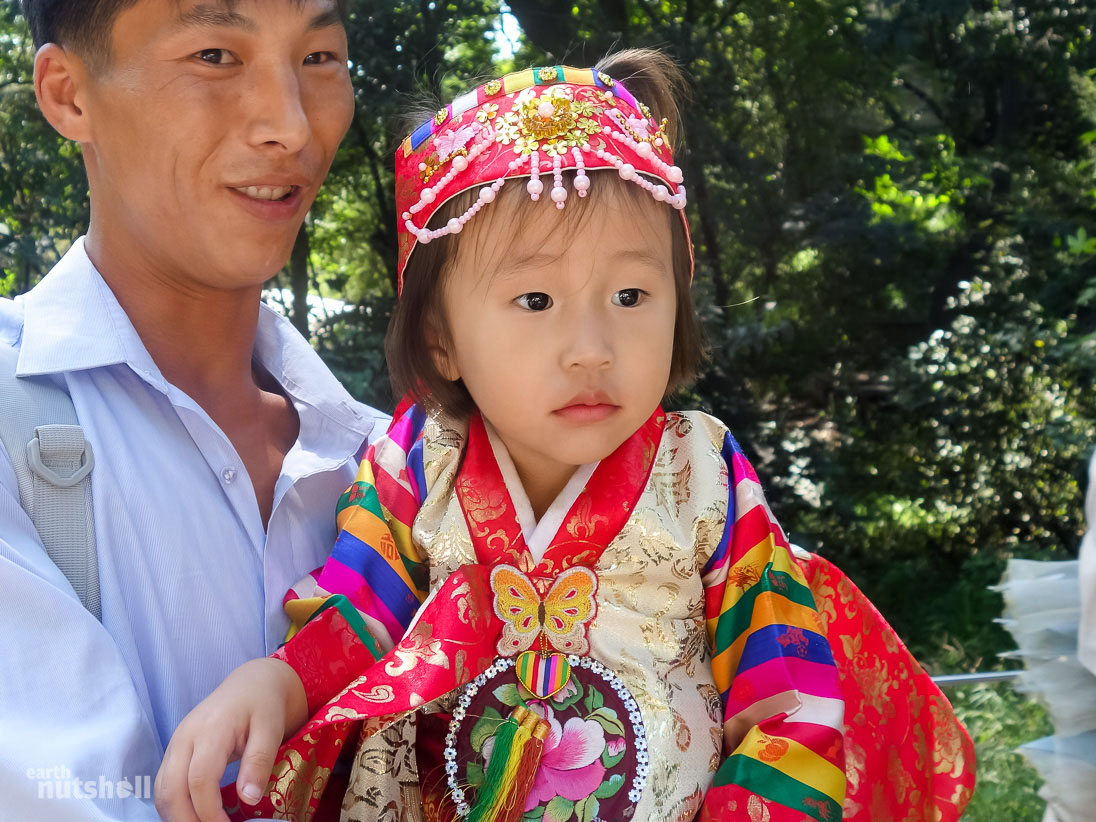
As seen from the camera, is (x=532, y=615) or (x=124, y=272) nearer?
(x=532, y=615)

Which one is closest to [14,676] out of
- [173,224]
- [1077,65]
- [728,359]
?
[173,224]

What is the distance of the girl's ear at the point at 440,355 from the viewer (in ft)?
6.34

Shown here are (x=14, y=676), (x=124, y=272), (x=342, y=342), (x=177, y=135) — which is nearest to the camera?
(x=14, y=676)

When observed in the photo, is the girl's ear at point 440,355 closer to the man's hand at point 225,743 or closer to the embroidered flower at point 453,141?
the embroidered flower at point 453,141

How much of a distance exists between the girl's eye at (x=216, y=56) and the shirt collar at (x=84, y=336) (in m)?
0.40

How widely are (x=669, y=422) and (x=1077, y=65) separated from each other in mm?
4345

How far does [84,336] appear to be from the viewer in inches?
69.6

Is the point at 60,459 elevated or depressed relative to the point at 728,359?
elevated

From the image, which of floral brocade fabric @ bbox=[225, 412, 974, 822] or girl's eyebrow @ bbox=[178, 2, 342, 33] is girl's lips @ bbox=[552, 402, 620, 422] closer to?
floral brocade fabric @ bbox=[225, 412, 974, 822]

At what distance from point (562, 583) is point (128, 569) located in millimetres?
652

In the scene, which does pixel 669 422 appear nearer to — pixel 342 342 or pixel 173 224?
pixel 173 224

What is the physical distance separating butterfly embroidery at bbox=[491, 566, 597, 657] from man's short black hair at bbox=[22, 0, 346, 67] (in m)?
1.06

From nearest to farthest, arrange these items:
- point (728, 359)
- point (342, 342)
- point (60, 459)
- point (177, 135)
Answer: point (60, 459)
point (177, 135)
point (342, 342)
point (728, 359)

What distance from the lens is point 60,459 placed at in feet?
5.22
